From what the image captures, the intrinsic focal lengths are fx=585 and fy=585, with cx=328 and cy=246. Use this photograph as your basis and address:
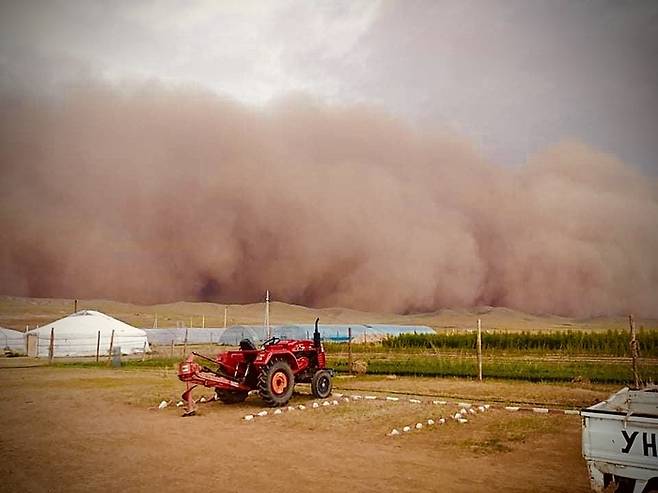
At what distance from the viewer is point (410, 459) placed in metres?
8.77

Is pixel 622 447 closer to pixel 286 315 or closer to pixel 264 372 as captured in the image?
pixel 264 372

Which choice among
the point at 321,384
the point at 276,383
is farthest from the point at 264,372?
the point at 321,384

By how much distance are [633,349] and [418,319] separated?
143649 mm

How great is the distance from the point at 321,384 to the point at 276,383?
1.68m

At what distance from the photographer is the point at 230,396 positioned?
15.3 meters

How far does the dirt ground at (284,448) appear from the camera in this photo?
7.57 meters

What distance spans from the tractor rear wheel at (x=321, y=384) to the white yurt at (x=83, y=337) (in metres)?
29.6

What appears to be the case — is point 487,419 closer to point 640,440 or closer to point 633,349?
point 633,349

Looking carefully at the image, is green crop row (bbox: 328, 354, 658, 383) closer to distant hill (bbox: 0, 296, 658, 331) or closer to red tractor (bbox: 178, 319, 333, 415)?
red tractor (bbox: 178, 319, 333, 415)

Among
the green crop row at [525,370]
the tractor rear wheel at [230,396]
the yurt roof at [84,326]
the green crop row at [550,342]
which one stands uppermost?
the yurt roof at [84,326]

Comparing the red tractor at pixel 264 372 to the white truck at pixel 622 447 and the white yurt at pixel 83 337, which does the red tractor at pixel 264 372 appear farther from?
the white yurt at pixel 83 337

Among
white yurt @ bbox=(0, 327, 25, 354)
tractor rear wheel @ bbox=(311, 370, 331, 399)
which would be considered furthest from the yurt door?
tractor rear wheel @ bbox=(311, 370, 331, 399)

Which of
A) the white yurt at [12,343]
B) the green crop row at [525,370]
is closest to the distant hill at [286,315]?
the white yurt at [12,343]

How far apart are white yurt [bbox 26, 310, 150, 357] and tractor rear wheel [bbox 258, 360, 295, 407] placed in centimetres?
3019
